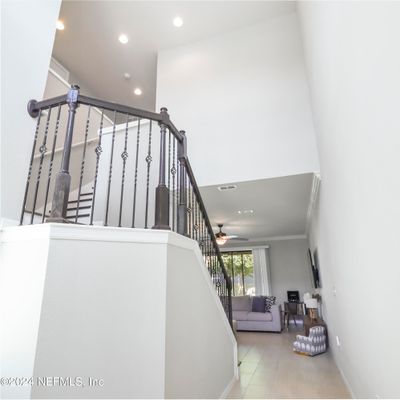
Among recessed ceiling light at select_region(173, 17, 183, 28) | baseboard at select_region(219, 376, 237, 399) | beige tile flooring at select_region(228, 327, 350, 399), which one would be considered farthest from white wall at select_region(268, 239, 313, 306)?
recessed ceiling light at select_region(173, 17, 183, 28)

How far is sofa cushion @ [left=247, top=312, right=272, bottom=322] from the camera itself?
714 cm

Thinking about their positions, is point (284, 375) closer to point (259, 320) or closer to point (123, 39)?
point (259, 320)

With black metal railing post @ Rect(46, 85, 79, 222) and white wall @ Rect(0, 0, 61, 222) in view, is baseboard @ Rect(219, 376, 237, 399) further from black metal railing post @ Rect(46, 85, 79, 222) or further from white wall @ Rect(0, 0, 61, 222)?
white wall @ Rect(0, 0, 61, 222)

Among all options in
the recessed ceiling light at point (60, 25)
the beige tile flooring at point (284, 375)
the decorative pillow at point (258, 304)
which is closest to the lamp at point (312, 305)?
the beige tile flooring at point (284, 375)

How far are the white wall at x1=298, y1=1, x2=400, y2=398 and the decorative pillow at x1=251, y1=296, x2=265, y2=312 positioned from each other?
491 centimetres

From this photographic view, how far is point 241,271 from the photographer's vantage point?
990 cm

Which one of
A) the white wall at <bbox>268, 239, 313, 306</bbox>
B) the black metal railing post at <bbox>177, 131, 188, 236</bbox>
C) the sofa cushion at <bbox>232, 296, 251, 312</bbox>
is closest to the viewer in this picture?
the black metal railing post at <bbox>177, 131, 188, 236</bbox>

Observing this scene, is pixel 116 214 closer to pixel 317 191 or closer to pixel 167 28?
pixel 317 191

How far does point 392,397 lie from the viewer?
1565mm

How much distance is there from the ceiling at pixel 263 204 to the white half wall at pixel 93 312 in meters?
2.55

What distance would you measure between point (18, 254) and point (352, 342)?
10.2ft

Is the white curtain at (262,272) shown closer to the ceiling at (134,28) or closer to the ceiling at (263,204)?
the ceiling at (263,204)

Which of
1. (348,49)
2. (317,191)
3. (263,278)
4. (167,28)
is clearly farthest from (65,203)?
(263,278)

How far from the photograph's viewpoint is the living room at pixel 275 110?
60.3 inches
